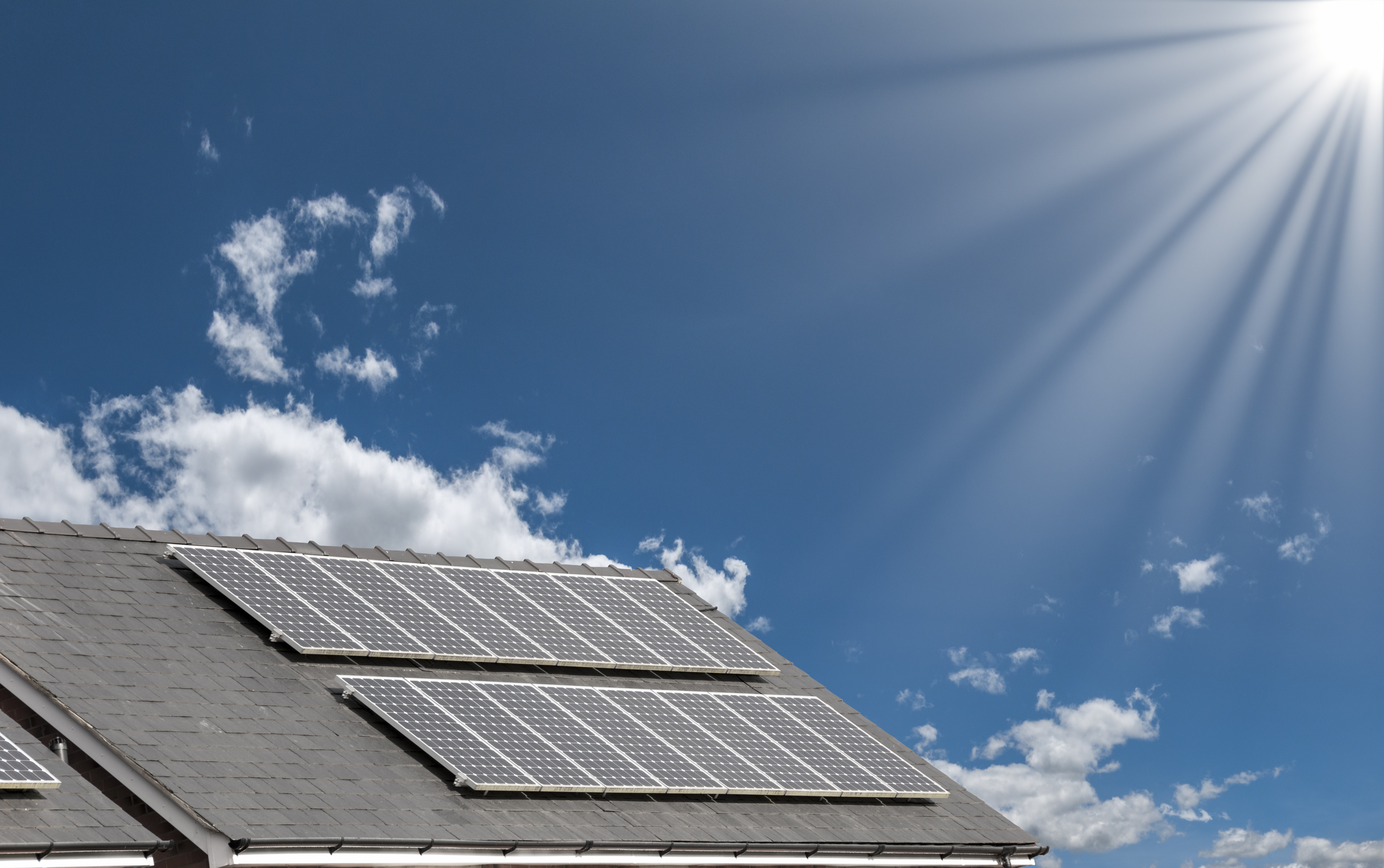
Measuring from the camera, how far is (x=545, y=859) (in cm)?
1714

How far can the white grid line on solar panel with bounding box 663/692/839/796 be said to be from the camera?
69.5ft

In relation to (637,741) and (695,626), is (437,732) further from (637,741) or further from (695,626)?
(695,626)

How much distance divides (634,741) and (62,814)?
8.46m

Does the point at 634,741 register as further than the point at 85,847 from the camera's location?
Yes

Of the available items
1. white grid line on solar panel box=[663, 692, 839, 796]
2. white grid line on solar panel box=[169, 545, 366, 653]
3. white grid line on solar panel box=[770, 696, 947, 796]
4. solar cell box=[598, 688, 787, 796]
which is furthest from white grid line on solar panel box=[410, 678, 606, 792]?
white grid line on solar panel box=[770, 696, 947, 796]

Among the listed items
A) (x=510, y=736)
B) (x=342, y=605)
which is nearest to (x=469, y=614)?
(x=342, y=605)

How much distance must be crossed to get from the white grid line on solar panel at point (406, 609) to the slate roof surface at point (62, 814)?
6.57 metres

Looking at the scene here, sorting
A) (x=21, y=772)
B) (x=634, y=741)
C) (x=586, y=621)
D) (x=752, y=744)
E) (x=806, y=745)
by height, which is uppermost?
(x=586, y=621)

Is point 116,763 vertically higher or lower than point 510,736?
lower

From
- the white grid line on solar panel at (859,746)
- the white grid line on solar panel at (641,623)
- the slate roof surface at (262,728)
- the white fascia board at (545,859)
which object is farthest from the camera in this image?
the white grid line on solar panel at (641,623)

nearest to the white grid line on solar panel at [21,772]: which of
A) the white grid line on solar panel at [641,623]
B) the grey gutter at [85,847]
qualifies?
the grey gutter at [85,847]

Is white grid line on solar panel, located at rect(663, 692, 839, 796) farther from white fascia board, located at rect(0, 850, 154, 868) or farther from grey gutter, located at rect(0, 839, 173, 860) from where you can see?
white fascia board, located at rect(0, 850, 154, 868)

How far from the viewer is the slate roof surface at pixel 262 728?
52.9 ft

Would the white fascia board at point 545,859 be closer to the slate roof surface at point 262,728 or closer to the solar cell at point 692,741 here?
the slate roof surface at point 262,728
